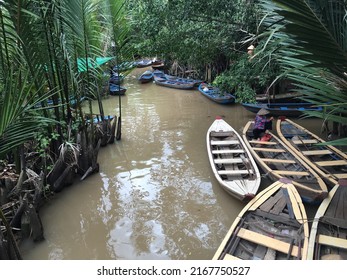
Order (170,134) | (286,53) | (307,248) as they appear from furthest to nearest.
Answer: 1. (170,134)
2. (307,248)
3. (286,53)

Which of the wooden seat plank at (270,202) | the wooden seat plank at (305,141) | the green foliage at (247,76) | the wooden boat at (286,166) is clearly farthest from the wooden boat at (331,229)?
the green foliage at (247,76)

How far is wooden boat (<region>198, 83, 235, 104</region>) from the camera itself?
373 inches

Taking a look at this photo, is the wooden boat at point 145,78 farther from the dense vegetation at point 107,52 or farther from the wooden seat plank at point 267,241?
the wooden seat plank at point 267,241

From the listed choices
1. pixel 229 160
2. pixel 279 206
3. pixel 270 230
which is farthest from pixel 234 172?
pixel 270 230

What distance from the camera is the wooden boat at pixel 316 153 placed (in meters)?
4.45

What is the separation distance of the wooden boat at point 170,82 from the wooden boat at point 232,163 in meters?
5.70

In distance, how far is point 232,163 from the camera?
16.9 feet

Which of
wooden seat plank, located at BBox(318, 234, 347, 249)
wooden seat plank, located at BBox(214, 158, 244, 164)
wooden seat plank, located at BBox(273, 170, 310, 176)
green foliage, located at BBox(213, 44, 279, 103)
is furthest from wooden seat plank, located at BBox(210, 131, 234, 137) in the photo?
wooden seat plank, located at BBox(318, 234, 347, 249)

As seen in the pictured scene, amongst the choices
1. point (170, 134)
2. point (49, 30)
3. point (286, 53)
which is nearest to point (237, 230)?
point (286, 53)

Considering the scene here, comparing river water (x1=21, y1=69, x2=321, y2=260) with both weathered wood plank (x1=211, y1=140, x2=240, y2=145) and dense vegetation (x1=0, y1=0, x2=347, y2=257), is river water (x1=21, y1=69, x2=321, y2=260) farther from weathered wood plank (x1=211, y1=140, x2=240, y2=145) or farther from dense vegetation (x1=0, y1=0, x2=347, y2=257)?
dense vegetation (x1=0, y1=0, x2=347, y2=257)

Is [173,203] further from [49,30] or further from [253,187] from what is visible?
[49,30]

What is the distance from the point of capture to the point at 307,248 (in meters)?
2.88

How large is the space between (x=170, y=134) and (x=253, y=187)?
3.49 meters

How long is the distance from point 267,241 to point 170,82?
34.9 feet
